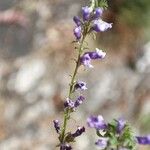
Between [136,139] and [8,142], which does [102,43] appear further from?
[136,139]

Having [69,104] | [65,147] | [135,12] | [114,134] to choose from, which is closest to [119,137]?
[114,134]

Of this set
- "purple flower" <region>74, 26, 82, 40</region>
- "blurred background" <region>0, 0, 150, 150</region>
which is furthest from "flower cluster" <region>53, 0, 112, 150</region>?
"blurred background" <region>0, 0, 150, 150</region>

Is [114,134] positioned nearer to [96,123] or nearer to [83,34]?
[96,123]

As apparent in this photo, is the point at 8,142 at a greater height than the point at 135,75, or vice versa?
the point at 135,75

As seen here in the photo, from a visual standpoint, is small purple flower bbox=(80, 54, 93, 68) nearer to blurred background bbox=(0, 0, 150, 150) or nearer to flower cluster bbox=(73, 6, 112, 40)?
flower cluster bbox=(73, 6, 112, 40)

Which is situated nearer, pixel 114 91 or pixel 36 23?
pixel 114 91

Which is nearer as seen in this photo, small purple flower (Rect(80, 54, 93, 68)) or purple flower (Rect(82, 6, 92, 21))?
purple flower (Rect(82, 6, 92, 21))

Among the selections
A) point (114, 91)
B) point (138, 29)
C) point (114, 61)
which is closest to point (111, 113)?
point (114, 91)

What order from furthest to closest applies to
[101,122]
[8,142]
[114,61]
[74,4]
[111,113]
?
[74,4] < [114,61] < [111,113] < [8,142] < [101,122]
